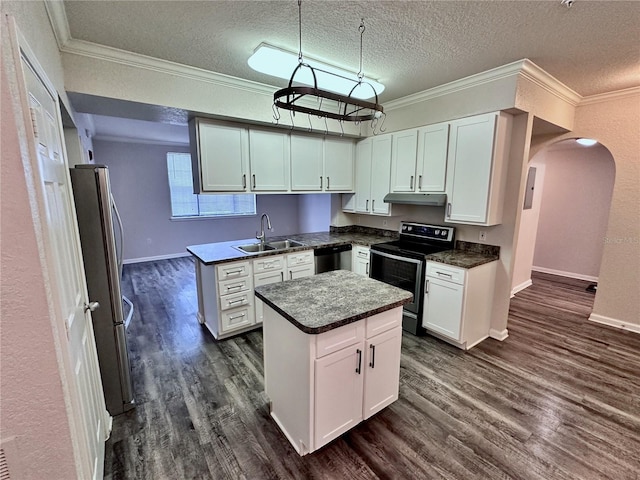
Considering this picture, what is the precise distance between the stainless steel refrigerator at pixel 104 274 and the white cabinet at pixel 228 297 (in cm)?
97

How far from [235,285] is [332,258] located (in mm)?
1358

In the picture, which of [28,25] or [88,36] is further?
[88,36]

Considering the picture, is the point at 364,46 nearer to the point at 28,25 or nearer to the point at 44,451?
the point at 28,25

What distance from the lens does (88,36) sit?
208cm

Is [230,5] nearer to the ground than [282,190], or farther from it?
farther from it

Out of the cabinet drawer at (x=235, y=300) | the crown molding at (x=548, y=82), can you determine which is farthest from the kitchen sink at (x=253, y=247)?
the crown molding at (x=548, y=82)

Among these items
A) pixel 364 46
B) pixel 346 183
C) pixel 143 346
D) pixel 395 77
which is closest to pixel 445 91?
pixel 395 77

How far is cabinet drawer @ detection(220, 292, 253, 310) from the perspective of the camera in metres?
3.02

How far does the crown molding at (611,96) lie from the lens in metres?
3.03

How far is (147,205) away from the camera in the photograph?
6.21m

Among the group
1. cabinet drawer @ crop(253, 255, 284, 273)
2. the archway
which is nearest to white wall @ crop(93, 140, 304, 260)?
cabinet drawer @ crop(253, 255, 284, 273)

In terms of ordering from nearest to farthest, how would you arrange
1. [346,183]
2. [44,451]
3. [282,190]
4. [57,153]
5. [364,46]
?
1. [44,451]
2. [57,153]
3. [364,46]
4. [282,190]
5. [346,183]

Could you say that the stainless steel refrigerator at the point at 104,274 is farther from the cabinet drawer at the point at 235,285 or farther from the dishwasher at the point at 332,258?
the dishwasher at the point at 332,258

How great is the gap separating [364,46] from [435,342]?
2.85 m
